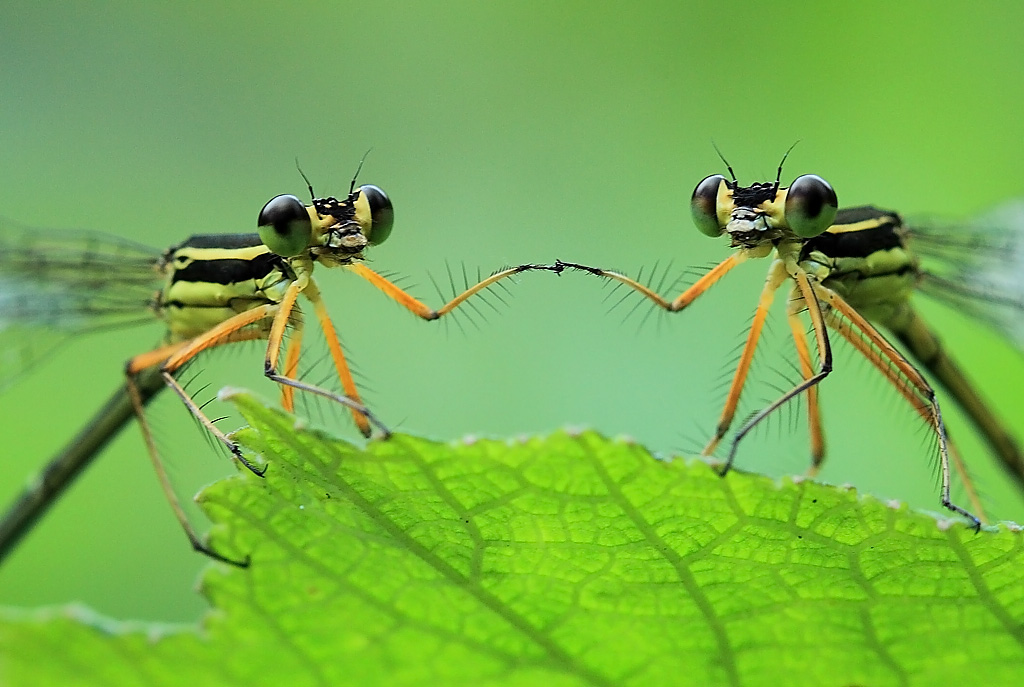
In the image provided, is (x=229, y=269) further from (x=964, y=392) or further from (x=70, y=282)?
(x=964, y=392)

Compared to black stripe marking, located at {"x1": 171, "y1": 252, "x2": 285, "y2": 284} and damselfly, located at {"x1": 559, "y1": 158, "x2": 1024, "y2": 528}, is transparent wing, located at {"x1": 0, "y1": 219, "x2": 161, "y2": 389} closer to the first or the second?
black stripe marking, located at {"x1": 171, "y1": 252, "x2": 285, "y2": 284}

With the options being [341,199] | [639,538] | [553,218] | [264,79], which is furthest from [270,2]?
[639,538]

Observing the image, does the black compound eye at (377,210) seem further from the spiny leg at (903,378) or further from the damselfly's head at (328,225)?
the spiny leg at (903,378)

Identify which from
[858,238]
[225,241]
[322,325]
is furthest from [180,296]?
[858,238]

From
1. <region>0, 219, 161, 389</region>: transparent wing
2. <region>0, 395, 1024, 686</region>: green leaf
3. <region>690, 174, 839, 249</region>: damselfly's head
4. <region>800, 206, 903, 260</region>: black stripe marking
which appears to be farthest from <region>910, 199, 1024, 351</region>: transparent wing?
<region>0, 219, 161, 389</region>: transparent wing

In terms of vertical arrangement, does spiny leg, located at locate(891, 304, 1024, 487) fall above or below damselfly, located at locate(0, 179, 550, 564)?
above

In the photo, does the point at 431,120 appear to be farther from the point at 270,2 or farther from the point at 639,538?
the point at 639,538

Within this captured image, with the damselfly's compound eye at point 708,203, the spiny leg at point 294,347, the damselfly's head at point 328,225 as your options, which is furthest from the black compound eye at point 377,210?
the damselfly's compound eye at point 708,203
